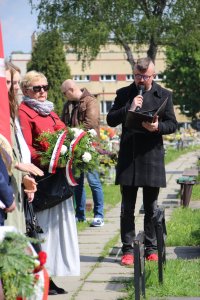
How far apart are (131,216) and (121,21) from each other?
26314 mm

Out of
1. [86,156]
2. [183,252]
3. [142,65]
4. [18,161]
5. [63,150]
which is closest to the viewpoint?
[18,161]

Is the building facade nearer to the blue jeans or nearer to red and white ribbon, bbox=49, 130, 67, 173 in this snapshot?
the blue jeans

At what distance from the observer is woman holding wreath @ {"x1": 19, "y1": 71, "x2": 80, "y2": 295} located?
24.1 ft

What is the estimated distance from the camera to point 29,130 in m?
7.29

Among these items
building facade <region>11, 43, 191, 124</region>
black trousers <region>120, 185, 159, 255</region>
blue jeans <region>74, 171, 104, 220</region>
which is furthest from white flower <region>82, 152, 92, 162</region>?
building facade <region>11, 43, 191, 124</region>

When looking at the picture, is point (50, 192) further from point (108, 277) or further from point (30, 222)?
point (108, 277)

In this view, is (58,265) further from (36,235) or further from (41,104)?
(41,104)

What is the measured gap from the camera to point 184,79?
7588 cm

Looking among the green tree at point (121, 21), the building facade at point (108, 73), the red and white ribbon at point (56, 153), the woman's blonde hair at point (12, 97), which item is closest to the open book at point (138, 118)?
the red and white ribbon at point (56, 153)

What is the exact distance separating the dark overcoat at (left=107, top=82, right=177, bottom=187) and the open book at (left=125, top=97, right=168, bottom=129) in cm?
18

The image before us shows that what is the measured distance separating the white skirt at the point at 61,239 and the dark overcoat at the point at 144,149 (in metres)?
1.09

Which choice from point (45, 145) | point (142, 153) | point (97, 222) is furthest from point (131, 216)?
point (97, 222)

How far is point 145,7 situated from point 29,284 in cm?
3217

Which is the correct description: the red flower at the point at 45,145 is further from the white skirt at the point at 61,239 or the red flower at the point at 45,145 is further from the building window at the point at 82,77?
the building window at the point at 82,77
